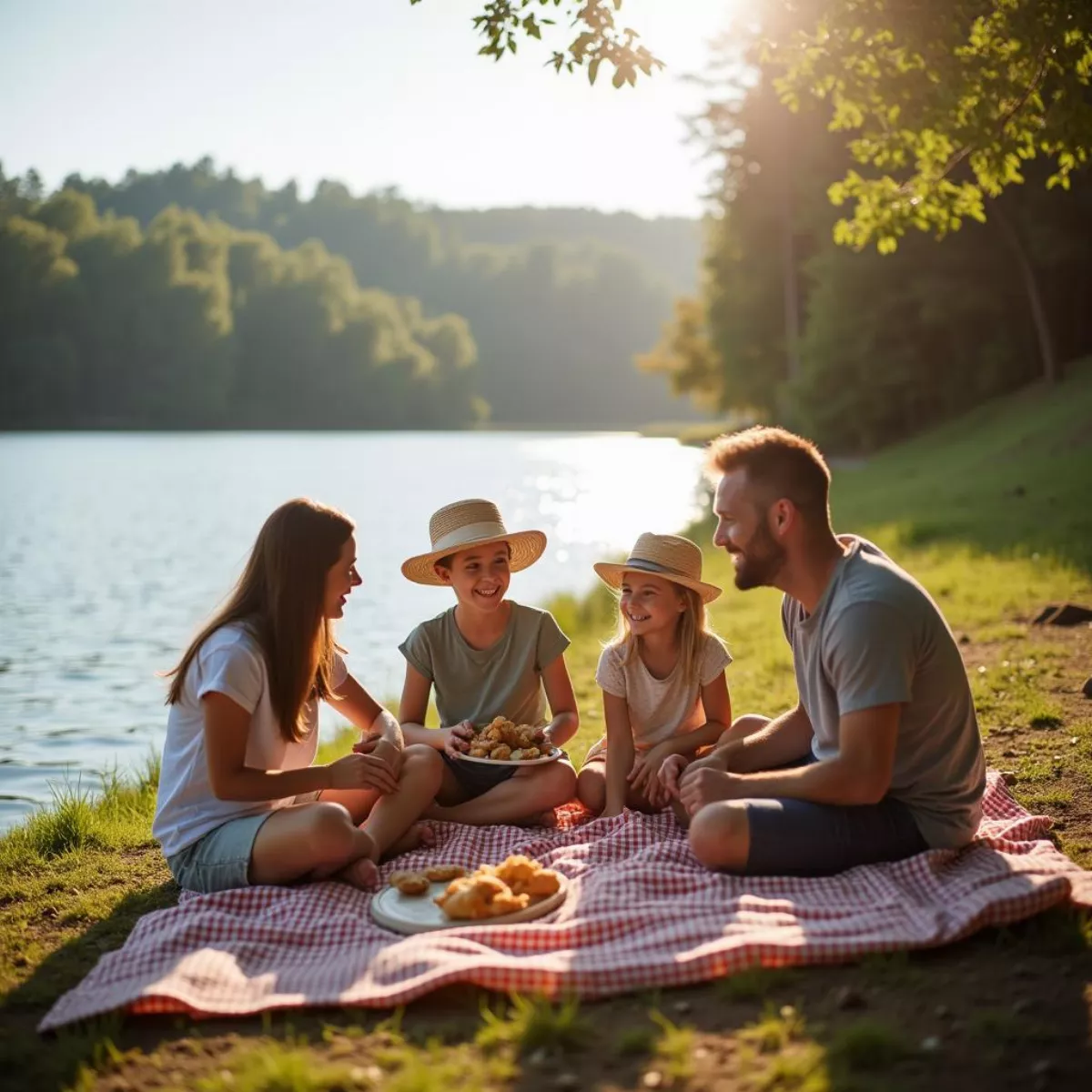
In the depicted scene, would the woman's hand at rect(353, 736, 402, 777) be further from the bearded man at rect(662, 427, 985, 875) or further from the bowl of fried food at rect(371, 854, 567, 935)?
the bearded man at rect(662, 427, 985, 875)

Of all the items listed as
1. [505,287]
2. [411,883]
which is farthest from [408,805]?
[505,287]

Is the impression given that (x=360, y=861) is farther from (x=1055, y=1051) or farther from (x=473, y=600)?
(x=1055, y=1051)

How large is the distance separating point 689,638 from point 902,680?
5.75 feet

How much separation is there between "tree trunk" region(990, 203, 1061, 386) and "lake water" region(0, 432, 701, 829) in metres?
8.53

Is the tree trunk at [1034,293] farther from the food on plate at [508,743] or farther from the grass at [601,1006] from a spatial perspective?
the food on plate at [508,743]

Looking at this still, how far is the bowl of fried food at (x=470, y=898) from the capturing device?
13.7 ft

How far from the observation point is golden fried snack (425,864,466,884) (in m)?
4.59

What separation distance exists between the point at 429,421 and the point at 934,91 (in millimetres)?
90288

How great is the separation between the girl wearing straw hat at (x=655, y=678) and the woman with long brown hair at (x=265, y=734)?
121 cm

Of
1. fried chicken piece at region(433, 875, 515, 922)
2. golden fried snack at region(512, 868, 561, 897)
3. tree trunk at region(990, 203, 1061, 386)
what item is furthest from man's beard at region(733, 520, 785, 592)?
tree trunk at region(990, 203, 1061, 386)

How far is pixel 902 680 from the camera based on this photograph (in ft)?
13.1

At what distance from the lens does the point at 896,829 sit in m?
4.37

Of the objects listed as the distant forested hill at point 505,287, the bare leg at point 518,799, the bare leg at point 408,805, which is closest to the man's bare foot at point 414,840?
the bare leg at point 408,805

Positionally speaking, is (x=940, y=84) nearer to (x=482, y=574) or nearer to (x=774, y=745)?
(x=482, y=574)
